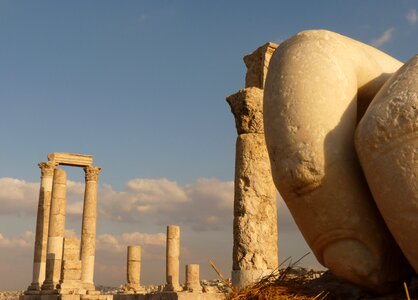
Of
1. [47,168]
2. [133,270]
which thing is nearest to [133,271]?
[133,270]

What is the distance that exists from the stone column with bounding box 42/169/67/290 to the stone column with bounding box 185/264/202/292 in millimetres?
5993

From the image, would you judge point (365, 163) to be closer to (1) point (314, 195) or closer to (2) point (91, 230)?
(1) point (314, 195)

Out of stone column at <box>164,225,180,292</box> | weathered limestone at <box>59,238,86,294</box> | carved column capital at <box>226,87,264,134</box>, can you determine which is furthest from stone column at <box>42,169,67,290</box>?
carved column capital at <box>226,87,264,134</box>

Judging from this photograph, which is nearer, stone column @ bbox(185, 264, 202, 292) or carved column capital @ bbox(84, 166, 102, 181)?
stone column @ bbox(185, 264, 202, 292)

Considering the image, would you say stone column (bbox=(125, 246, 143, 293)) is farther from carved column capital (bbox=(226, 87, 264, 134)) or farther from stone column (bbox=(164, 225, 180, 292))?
carved column capital (bbox=(226, 87, 264, 134))

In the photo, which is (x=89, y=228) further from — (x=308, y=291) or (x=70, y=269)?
(x=308, y=291)

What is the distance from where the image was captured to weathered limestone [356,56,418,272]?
257 centimetres

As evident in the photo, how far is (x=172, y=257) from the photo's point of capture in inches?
1109

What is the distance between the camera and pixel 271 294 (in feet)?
9.95

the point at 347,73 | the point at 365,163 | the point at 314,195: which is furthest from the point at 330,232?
the point at 347,73

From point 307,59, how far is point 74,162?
2664 cm

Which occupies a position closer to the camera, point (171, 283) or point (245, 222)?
point (245, 222)

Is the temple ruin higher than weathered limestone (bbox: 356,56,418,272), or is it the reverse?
the temple ruin

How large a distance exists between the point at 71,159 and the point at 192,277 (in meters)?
8.53
